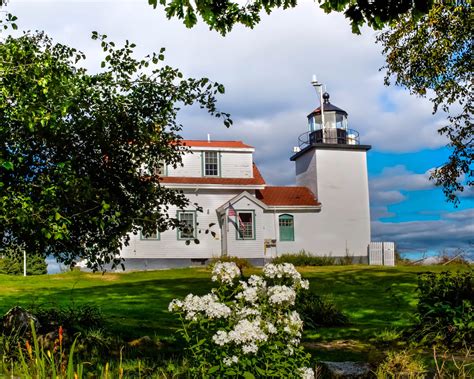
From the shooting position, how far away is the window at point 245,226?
33.8 metres

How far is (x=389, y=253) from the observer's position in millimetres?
36031

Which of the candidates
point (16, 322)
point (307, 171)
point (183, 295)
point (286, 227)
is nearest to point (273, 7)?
point (16, 322)

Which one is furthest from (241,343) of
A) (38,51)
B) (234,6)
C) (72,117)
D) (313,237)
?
(313,237)

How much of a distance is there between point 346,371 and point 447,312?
132 inches

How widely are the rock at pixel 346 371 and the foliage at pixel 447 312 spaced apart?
2377mm

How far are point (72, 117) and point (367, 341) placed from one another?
21.3 ft

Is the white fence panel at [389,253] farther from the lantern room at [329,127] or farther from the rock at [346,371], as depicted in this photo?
the rock at [346,371]

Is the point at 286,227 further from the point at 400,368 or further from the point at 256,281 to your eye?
the point at 256,281

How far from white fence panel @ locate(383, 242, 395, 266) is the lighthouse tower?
4.43ft

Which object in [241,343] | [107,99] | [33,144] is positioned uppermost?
[107,99]

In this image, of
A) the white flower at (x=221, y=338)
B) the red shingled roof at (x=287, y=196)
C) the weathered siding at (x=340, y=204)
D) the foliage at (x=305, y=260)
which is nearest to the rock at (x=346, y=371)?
the white flower at (x=221, y=338)

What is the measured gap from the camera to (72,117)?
31.9 ft

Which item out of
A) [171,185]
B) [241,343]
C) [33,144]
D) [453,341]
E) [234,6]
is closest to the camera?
[241,343]

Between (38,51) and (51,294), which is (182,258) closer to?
(51,294)
